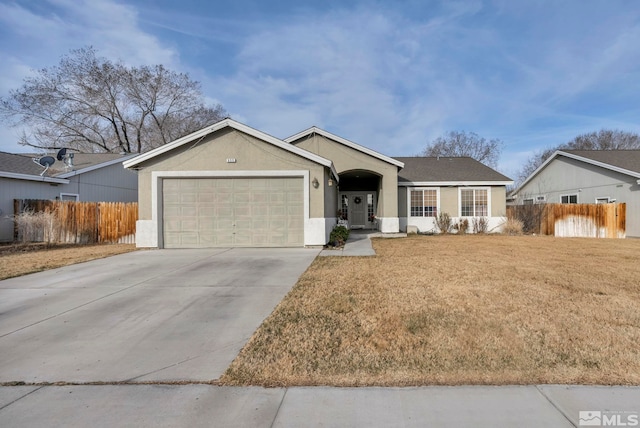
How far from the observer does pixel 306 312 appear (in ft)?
16.3

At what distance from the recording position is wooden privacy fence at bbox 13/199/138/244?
49.3 ft

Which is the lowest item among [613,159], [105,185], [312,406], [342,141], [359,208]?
[312,406]

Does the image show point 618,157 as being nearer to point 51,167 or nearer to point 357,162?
point 357,162

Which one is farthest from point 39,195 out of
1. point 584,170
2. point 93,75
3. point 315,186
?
point 584,170

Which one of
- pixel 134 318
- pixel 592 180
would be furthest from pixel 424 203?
pixel 134 318

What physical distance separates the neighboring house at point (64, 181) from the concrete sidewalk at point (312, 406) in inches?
654

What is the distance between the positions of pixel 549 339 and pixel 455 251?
7.57 meters

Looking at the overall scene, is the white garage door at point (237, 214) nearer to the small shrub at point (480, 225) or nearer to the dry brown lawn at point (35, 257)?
the dry brown lawn at point (35, 257)

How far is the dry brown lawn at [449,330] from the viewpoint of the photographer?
3219mm

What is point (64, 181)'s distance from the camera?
1762 cm

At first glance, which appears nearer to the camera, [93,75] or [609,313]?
[609,313]

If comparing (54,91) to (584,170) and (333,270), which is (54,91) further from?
(584,170)

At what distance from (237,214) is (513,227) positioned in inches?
582

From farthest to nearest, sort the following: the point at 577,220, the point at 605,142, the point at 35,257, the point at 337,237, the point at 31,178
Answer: the point at 605,142
the point at 577,220
the point at 31,178
the point at 337,237
the point at 35,257
